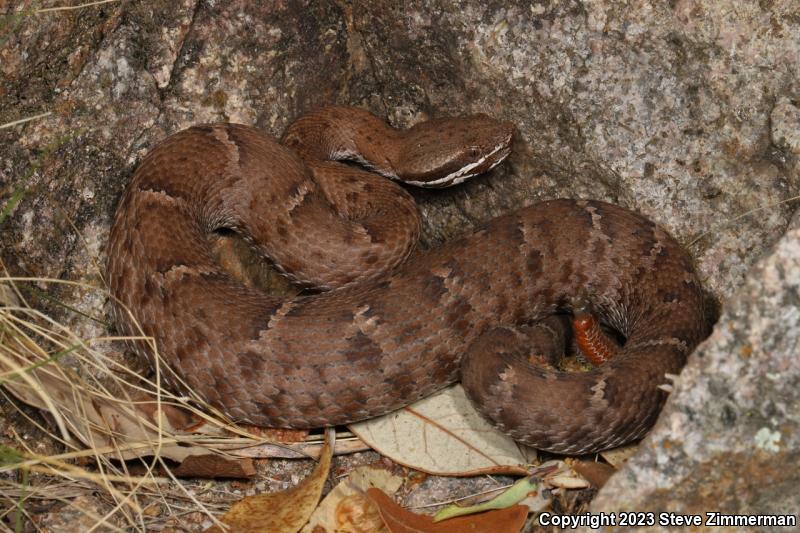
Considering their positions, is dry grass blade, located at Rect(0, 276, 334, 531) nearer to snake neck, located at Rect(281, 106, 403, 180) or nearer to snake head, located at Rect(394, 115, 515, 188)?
snake neck, located at Rect(281, 106, 403, 180)

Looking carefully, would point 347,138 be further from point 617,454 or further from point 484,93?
point 617,454

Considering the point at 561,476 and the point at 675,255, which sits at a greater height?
the point at 675,255

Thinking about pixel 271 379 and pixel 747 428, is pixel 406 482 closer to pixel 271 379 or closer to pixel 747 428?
pixel 271 379

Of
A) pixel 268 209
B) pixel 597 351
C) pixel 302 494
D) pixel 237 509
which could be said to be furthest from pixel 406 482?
pixel 268 209

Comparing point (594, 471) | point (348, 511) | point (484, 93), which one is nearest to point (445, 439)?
point (348, 511)

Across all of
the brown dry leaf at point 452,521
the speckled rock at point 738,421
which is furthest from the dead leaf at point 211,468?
the speckled rock at point 738,421

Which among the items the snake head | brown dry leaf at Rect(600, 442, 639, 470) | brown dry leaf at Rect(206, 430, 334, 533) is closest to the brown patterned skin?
the snake head
